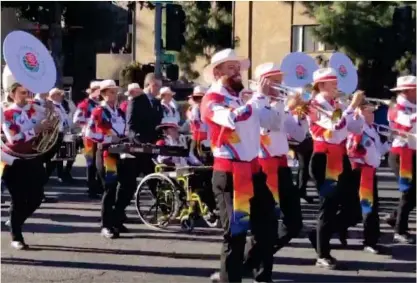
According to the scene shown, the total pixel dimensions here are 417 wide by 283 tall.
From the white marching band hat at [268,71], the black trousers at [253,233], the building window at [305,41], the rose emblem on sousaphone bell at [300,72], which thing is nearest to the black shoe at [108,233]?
the rose emblem on sousaphone bell at [300,72]

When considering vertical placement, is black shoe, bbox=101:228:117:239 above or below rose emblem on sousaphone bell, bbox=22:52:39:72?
below

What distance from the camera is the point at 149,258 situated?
9.06 m

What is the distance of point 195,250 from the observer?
31.2 feet

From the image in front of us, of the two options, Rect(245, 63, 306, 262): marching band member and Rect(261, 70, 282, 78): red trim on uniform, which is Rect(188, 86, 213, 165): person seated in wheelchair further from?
Rect(261, 70, 282, 78): red trim on uniform

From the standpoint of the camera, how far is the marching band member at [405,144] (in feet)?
32.1

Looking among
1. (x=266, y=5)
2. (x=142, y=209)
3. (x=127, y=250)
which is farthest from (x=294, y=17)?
(x=127, y=250)

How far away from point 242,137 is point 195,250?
2883 millimetres

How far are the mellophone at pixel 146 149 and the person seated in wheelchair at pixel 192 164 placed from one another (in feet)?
1.18

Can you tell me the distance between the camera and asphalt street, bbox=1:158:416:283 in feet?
27.0

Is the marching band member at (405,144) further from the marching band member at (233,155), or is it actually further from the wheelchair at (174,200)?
the marching band member at (233,155)

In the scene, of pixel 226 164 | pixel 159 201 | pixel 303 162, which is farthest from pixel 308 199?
pixel 226 164

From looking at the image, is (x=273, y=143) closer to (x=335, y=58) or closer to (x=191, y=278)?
(x=191, y=278)

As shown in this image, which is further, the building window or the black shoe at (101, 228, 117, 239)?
the building window

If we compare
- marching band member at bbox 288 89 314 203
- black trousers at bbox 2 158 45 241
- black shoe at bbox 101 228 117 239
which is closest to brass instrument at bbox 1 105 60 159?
black trousers at bbox 2 158 45 241
